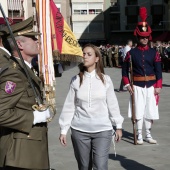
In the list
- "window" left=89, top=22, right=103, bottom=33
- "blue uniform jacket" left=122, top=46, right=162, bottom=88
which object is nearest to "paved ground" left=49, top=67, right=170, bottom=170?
"blue uniform jacket" left=122, top=46, right=162, bottom=88

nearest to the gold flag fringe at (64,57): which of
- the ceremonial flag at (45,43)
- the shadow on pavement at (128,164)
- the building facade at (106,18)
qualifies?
the ceremonial flag at (45,43)

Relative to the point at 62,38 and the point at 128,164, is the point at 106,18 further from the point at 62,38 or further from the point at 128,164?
the point at 128,164

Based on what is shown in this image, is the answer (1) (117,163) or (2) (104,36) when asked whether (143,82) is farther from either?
(2) (104,36)

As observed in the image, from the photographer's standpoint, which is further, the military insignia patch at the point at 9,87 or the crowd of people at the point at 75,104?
the crowd of people at the point at 75,104

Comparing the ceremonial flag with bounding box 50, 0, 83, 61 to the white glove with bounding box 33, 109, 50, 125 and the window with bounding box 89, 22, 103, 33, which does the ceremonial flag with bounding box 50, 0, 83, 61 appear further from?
the window with bounding box 89, 22, 103, 33

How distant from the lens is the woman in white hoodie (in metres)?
5.22

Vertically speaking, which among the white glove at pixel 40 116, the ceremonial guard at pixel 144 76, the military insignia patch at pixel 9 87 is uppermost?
the military insignia patch at pixel 9 87

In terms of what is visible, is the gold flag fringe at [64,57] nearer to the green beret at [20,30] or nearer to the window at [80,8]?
the green beret at [20,30]

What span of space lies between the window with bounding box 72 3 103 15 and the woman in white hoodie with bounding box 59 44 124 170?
68538mm

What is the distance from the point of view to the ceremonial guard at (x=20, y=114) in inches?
150

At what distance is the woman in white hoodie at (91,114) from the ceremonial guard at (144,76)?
322cm

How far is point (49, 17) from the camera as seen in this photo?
24.3 feet

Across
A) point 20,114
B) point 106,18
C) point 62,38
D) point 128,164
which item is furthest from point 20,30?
point 106,18

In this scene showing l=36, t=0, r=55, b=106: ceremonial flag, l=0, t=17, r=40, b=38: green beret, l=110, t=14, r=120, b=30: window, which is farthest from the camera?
l=110, t=14, r=120, b=30: window
